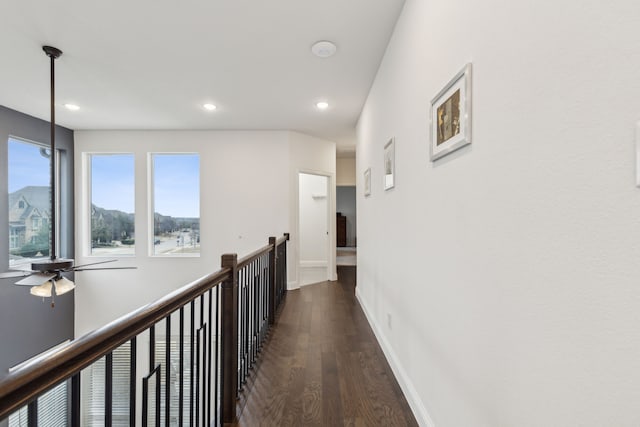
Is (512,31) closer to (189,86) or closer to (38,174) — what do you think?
(189,86)

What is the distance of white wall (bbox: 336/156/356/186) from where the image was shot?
7.74m

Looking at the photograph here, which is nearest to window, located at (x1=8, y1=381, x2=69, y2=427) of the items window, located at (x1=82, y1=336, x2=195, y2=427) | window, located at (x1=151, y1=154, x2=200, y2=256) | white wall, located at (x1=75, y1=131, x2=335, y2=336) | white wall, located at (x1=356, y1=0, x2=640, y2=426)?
window, located at (x1=82, y1=336, x2=195, y2=427)

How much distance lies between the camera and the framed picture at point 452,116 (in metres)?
1.18

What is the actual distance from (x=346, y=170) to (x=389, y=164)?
5324mm

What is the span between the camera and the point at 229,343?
179 centimetres

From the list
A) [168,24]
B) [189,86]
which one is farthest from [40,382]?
[189,86]

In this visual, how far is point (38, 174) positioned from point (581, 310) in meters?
6.20

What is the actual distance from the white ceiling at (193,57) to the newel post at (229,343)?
173 cm

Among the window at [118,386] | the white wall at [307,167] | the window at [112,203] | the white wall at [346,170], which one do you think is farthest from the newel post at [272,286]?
the white wall at [346,170]

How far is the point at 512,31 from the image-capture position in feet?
3.00

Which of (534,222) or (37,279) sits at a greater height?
(534,222)

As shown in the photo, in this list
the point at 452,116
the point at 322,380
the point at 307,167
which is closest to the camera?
the point at 452,116

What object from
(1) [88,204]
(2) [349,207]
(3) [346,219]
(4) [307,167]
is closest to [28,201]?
(1) [88,204]

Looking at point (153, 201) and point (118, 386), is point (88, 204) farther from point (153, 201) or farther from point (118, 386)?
point (118, 386)
